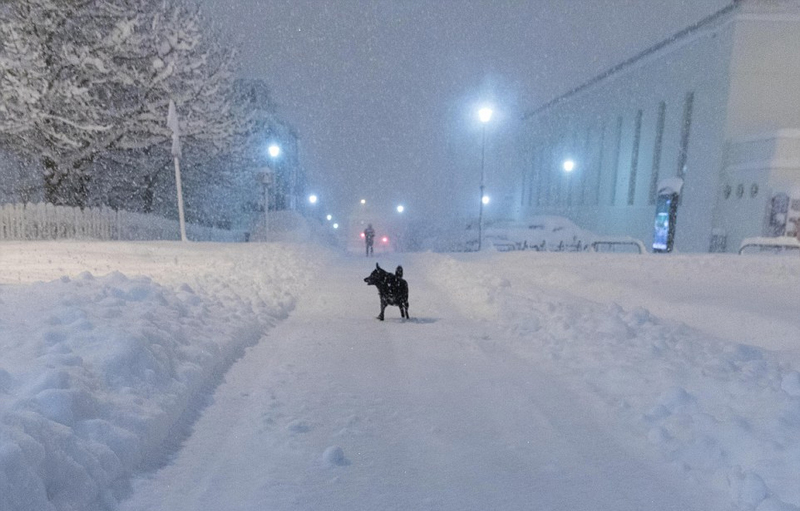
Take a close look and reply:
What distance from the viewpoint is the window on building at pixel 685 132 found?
3341 cm

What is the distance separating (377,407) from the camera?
4141 millimetres

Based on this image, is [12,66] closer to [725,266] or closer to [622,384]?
[622,384]

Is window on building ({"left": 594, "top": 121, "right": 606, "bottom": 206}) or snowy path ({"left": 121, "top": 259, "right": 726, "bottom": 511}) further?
window on building ({"left": 594, "top": 121, "right": 606, "bottom": 206})

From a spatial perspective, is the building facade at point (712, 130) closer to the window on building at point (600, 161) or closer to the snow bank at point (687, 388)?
the window on building at point (600, 161)

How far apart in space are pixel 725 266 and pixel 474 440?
51.4ft

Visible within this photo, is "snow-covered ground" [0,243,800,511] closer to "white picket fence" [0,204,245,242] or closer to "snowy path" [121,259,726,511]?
"snowy path" [121,259,726,511]

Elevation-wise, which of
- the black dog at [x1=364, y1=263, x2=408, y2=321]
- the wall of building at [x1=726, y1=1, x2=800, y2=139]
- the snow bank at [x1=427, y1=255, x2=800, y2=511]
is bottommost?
the snow bank at [x1=427, y1=255, x2=800, y2=511]

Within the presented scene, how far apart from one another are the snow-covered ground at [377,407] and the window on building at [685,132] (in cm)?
3081

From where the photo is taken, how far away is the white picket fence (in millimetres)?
15555

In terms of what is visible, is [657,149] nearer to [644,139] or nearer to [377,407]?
[644,139]

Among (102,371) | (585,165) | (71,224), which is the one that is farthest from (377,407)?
(585,165)

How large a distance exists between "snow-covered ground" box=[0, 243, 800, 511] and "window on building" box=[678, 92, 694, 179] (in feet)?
101

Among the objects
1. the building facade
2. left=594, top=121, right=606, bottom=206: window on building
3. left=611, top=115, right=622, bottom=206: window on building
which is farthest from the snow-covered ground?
left=594, top=121, right=606, bottom=206: window on building

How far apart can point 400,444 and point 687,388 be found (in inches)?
113
